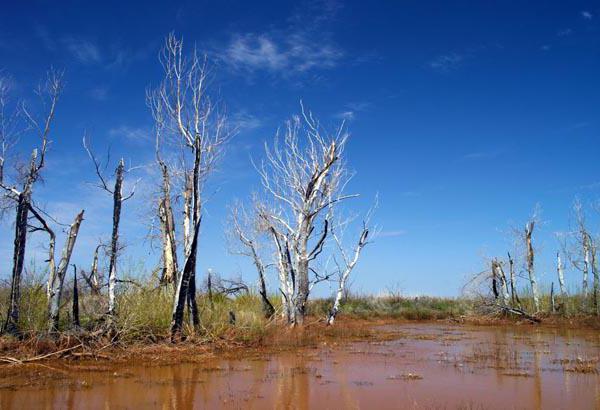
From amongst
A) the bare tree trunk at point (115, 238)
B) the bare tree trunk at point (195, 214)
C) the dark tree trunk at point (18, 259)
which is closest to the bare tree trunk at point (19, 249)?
the dark tree trunk at point (18, 259)

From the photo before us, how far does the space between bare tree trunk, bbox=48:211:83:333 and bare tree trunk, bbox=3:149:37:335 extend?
691 millimetres

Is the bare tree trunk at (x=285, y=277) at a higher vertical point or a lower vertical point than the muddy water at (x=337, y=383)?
higher

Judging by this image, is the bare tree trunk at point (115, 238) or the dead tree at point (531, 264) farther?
the dead tree at point (531, 264)

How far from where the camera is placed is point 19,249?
12.6 metres

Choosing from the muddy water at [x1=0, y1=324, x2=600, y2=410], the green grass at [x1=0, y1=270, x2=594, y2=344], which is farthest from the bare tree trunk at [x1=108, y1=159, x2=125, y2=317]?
the muddy water at [x1=0, y1=324, x2=600, y2=410]

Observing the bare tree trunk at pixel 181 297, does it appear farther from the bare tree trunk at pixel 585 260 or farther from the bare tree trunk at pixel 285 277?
the bare tree trunk at pixel 585 260

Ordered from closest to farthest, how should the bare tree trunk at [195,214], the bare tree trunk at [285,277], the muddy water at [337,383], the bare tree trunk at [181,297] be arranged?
the muddy water at [337,383] < the bare tree trunk at [181,297] < the bare tree trunk at [195,214] < the bare tree trunk at [285,277]

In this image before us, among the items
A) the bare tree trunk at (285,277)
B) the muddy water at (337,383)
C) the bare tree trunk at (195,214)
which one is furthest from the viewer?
the bare tree trunk at (285,277)

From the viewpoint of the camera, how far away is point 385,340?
1767 cm

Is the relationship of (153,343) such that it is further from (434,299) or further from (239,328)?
(434,299)

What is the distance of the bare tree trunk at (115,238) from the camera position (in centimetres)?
1267

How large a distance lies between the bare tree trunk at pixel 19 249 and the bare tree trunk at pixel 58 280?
691 millimetres

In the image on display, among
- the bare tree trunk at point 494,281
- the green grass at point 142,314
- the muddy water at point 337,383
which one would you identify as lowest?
the muddy water at point 337,383

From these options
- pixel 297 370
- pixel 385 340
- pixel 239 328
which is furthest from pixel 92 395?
pixel 385 340
